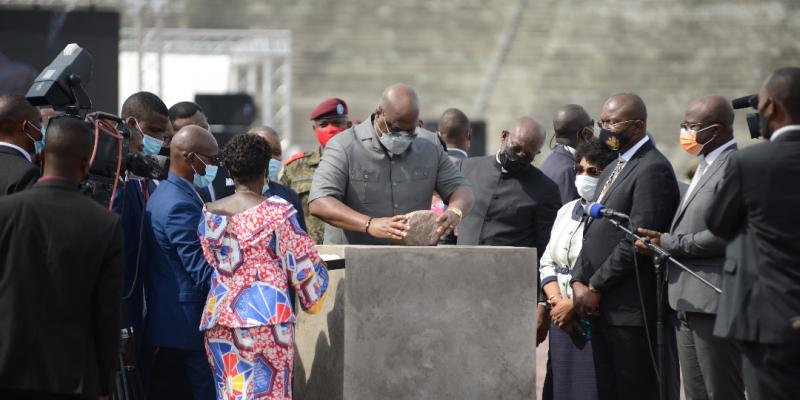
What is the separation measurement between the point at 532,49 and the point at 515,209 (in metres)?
23.7

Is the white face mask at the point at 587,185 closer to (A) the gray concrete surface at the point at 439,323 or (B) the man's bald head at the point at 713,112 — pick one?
(B) the man's bald head at the point at 713,112

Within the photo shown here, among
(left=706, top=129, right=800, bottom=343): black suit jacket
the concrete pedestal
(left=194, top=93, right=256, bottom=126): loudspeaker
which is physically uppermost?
(left=194, top=93, right=256, bottom=126): loudspeaker

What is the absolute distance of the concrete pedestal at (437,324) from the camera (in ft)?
19.8

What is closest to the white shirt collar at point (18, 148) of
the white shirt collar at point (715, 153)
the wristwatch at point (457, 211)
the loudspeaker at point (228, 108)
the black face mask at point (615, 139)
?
the wristwatch at point (457, 211)

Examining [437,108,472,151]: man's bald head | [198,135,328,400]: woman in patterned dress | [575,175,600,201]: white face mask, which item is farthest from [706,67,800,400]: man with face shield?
[437,108,472,151]: man's bald head

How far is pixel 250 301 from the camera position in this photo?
18.6ft

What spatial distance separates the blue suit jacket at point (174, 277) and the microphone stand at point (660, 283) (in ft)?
7.08

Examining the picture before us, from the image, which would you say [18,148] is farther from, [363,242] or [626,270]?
[626,270]

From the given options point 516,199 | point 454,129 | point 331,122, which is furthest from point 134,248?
point 454,129

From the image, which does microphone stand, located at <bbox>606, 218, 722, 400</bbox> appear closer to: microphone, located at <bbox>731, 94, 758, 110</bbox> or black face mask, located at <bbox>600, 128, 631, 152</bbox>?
black face mask, located at <bbox>600, 128, 631, 152</bbox>

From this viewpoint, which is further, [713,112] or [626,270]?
[626,270]

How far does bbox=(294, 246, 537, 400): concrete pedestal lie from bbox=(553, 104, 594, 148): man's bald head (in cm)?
276

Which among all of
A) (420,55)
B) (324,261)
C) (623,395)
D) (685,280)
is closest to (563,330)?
(623,395)

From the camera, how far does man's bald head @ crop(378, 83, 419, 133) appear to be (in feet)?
21.6
